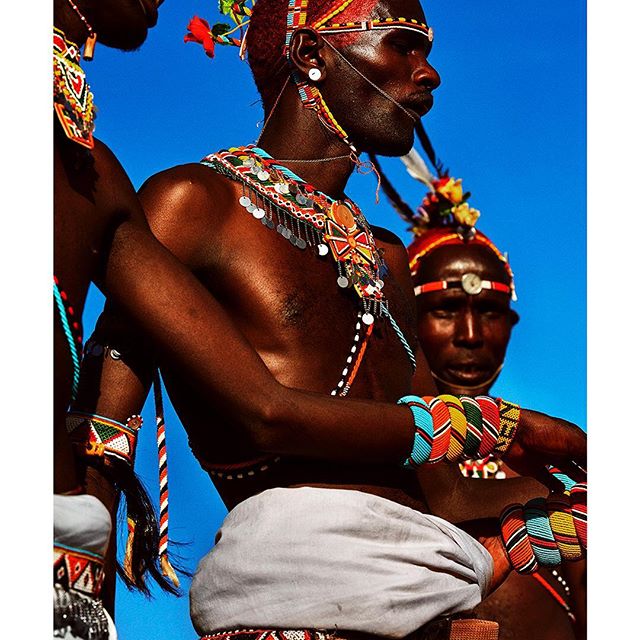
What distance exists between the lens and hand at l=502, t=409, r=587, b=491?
4.12 m

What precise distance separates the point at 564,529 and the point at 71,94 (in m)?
1.88

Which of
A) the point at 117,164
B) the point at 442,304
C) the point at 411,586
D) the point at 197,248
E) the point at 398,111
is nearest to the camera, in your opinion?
the point at 117,164

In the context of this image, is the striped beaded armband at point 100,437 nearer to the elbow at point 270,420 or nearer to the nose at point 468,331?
the elbow at point 270,420

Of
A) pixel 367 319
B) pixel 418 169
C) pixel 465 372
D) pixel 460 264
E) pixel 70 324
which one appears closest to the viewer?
pixel 70 324

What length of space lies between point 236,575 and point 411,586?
48 cm

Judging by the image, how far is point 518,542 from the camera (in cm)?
416

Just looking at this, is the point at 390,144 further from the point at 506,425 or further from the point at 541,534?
the point at 541,534

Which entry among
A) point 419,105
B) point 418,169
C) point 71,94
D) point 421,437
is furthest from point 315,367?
point 418,169

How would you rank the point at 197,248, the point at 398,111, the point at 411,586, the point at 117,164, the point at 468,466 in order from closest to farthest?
the point at 117,164
the point at 411,586
the point at 197,248
the point at 398,111
the point at 468,466

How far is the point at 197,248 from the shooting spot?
4.06 meters

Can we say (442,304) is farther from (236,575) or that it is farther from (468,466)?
(236,575)

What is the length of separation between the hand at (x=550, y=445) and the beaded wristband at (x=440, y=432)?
307 mm

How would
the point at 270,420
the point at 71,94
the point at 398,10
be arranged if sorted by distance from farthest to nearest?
the point at 398,10
the point at 270,420
the point at 71,94
